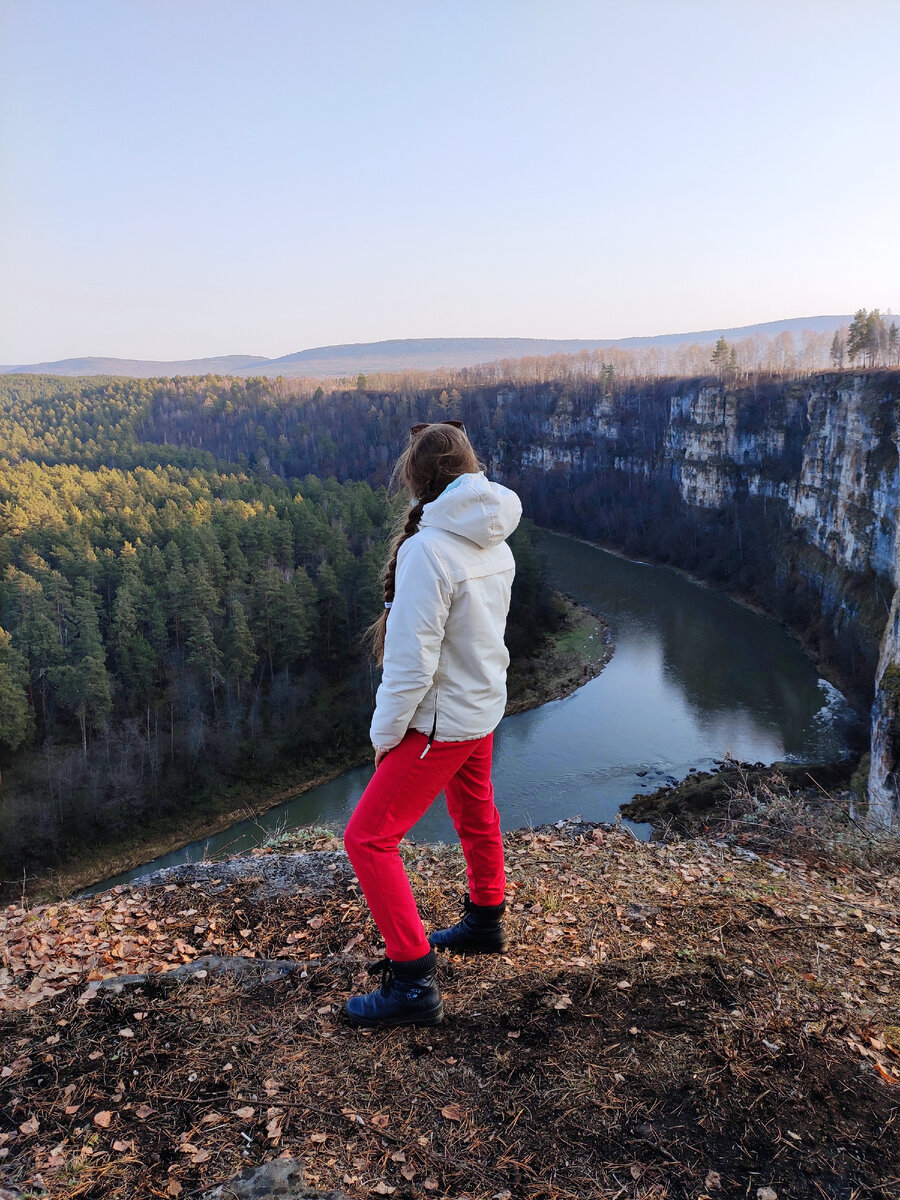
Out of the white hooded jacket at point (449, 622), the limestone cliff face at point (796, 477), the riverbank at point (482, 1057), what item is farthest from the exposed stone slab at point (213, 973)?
the limestone cliff face at point (796, 477)

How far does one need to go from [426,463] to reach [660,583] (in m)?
48.8

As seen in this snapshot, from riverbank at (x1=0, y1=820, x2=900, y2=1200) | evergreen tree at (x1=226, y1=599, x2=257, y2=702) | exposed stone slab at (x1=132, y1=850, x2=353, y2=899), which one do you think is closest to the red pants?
riverbank at (x1=0, y1=820, x2=900, y2=1200)

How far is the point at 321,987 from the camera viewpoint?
3104 millimetres

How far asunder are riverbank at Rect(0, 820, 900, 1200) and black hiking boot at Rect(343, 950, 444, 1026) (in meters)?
0.05

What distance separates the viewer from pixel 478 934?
3346mm

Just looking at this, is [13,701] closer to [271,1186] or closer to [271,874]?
[271,874]

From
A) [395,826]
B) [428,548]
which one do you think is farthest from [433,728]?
[428,548]

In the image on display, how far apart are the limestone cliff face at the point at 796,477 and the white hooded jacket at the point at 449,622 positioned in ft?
45.5

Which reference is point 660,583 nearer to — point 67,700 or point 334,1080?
point 67,700

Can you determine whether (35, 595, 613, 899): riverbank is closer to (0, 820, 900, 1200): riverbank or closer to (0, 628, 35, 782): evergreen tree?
(0, 628, 35, 782): evergreen tree

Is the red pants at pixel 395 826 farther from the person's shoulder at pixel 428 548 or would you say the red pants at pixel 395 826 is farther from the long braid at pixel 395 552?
the person's shoulder at pixel 428 548

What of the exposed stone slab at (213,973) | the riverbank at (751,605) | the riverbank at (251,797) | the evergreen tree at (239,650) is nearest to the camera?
the exposed stone slab at (213,973)

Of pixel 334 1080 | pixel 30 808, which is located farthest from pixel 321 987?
pixel 30 808

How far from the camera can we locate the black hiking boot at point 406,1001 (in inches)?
109
